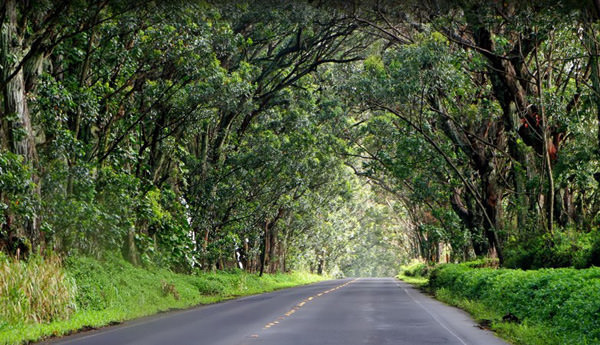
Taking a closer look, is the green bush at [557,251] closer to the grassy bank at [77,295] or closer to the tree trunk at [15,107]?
the grassy bank at [77,295]

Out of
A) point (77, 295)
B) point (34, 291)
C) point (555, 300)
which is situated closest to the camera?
point (555, 300)

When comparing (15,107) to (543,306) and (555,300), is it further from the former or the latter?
(555,300)

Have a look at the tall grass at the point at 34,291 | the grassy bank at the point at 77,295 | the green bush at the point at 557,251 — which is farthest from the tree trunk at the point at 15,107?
the green bush at the point at 557,251

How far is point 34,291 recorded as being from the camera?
13.7 metres

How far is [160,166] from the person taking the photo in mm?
28391

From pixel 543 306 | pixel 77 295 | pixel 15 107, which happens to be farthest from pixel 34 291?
pixel 543 306

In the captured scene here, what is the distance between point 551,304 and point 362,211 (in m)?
75.6

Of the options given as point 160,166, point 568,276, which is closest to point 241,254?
point 160,166

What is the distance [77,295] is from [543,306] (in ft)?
34.7

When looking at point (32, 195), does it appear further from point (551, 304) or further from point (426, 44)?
point (426, 44)

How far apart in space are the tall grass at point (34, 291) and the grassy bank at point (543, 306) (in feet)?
30.5

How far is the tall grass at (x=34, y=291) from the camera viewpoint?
12852 mm

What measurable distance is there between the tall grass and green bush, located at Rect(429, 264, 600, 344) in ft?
32.0

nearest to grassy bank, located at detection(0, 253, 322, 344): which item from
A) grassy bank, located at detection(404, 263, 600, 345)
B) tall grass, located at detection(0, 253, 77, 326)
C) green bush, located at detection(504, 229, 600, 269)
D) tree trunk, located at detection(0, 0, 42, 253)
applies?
tall grass, located at detection(0, 253, 77, 326)
